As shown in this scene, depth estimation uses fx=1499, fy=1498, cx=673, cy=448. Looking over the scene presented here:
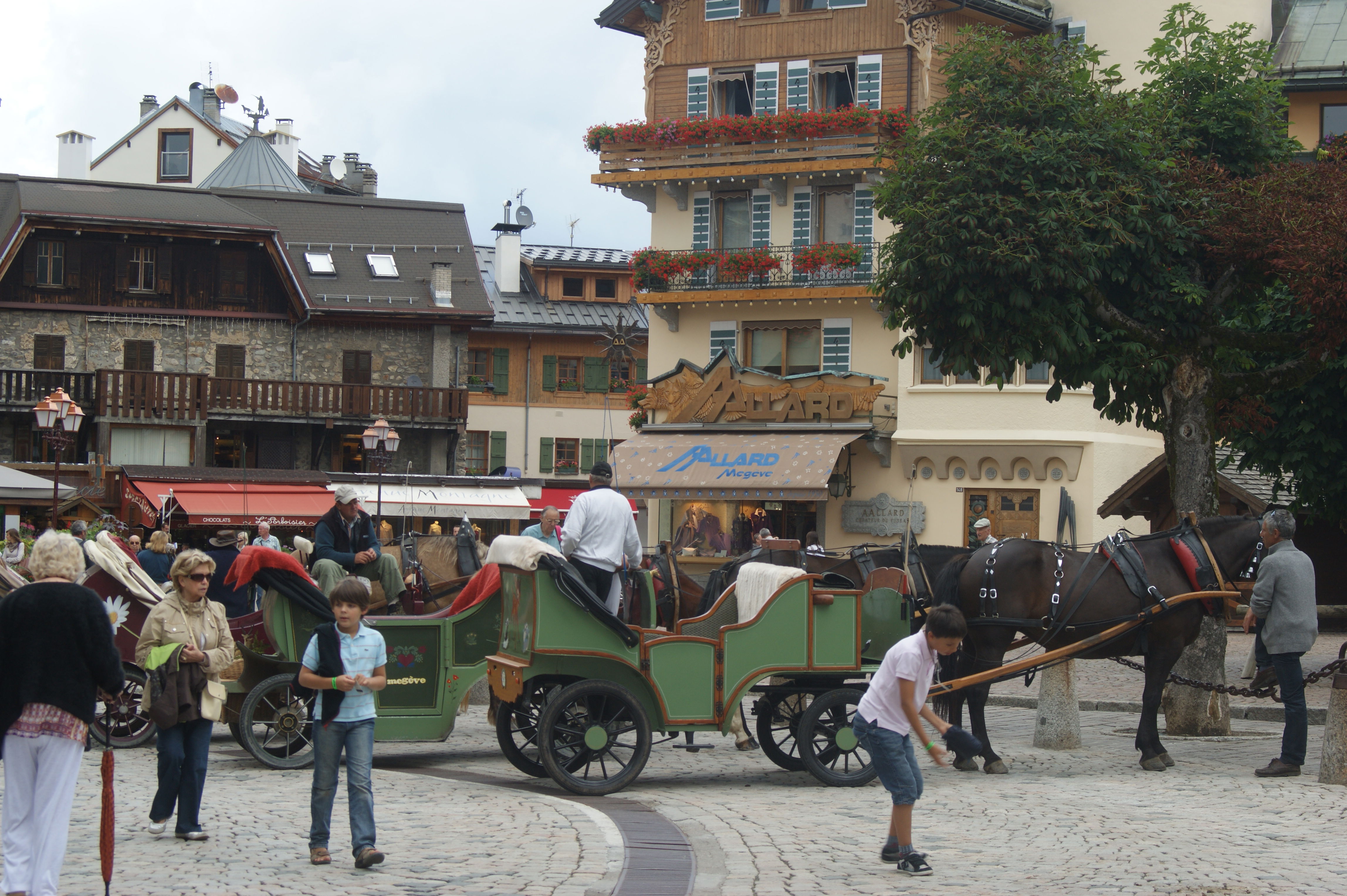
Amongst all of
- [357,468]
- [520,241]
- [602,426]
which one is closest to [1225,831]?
[357,468]

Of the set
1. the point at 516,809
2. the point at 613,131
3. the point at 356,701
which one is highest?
the point at 613,131

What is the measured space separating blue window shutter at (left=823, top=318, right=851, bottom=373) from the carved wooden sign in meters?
Answer: 3.09

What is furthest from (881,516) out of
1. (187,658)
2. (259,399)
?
(187,658)

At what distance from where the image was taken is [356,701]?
8.04 m

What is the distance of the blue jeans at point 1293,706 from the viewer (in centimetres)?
1152

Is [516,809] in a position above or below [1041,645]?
below

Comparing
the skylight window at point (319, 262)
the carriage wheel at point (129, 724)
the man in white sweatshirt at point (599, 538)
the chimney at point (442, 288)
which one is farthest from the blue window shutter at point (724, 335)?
the man in white sweatshirt at point (599, 538)

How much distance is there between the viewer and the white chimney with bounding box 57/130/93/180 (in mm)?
60406

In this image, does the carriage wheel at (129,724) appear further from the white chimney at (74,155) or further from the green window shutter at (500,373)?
the white chimney at (74,155)

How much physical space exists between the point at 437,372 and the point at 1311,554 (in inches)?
1014

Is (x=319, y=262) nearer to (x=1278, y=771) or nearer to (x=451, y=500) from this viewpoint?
(x=451, y=500)

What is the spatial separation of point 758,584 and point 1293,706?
14.0ft

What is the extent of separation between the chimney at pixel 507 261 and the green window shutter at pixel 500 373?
11.1 ft

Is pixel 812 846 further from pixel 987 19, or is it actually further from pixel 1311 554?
pixel 987 19
